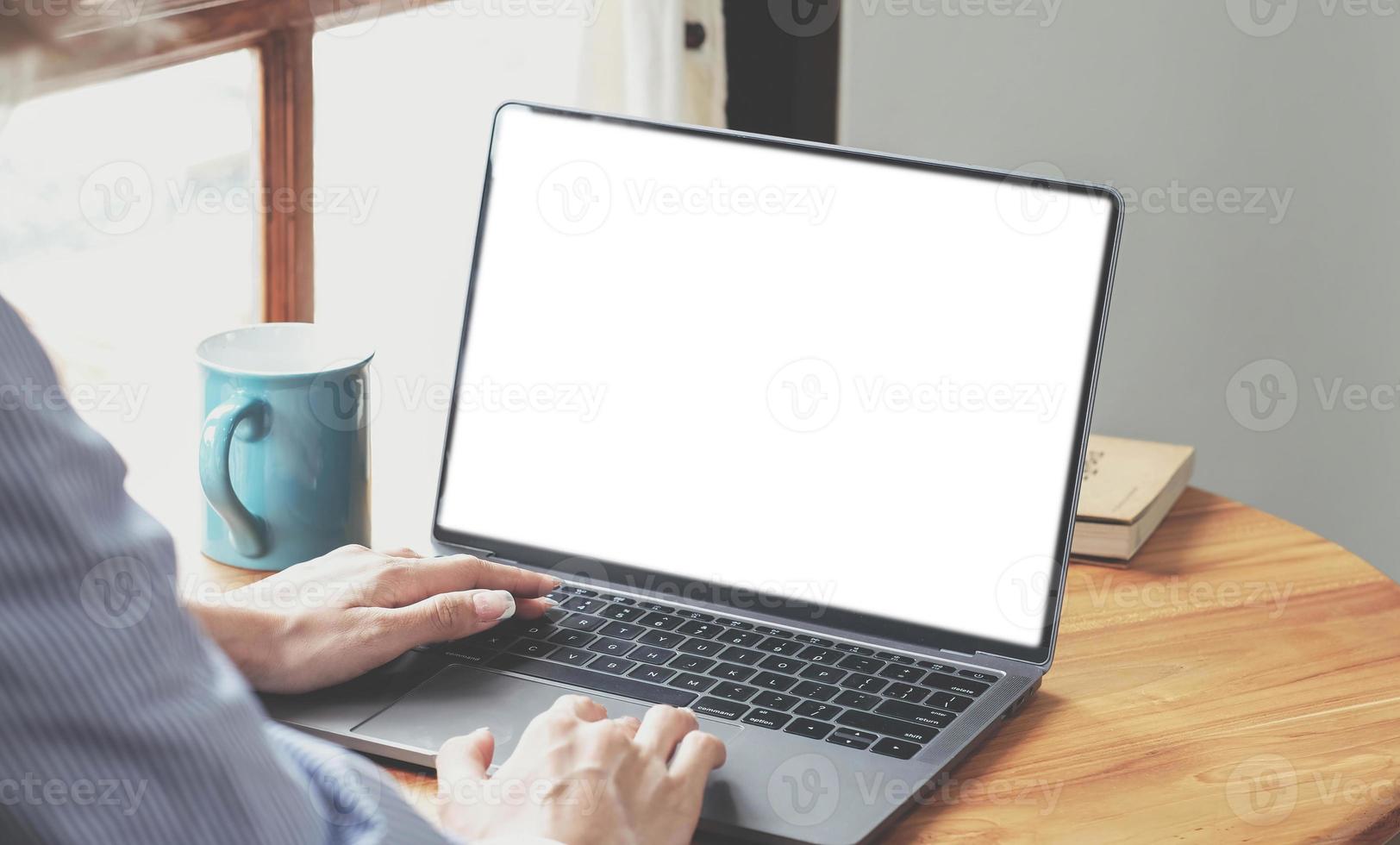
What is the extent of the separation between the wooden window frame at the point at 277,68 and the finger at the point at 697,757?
0.81 meters

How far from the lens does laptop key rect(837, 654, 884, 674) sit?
80 centimetres

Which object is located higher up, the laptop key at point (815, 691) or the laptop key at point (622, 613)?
the laptop key at point (622, 613)

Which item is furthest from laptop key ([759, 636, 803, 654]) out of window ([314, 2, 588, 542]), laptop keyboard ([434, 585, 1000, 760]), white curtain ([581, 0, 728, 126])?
white curtain ([581, 0, 728, 126])

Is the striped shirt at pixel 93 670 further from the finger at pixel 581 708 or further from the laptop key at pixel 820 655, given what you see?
the laptop key at pixel 820 655

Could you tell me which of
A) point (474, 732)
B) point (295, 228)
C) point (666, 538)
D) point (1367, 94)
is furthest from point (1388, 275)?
point (474, 732)

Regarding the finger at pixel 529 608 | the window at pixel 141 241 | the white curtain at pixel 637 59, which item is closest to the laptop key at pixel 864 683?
the finger at pixel 529 608

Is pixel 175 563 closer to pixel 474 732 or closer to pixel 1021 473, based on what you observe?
pixel 474 732

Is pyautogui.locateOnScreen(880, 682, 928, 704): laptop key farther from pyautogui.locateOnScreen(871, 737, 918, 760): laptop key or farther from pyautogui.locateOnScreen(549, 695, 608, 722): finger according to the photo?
pyautogui.locateOnScreen(549, 695, 608, 722): finger

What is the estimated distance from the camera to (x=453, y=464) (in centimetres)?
98

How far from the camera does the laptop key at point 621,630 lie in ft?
2.75

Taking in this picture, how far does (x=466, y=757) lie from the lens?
677mm

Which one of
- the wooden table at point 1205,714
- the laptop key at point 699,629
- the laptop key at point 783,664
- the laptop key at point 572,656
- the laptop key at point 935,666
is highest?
the laptop key at point 699,629

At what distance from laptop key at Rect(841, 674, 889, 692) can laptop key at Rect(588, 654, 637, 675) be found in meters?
0.13

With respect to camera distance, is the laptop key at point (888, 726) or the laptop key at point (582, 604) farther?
the laptop key at point (582, 604)
